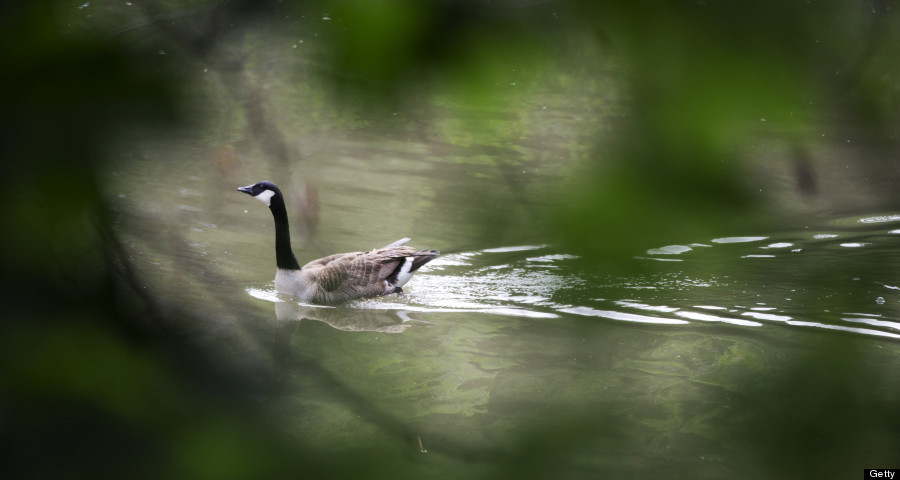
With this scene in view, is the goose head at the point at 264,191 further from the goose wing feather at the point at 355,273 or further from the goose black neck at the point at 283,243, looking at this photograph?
the goose wing feather at the point at 355,273

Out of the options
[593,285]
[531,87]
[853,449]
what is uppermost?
[531,87]

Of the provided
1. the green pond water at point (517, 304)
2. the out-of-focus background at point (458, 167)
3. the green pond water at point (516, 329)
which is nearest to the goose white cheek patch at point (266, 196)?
the green pond water at point (516, 329)

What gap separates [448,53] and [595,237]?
145mm

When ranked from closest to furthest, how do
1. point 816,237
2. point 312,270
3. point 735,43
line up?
point 735,43 → point 312,270 → point 816,237

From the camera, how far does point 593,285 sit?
575 millimetres

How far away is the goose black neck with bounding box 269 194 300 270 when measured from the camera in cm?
816

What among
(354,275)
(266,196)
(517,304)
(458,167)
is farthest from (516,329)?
(458,167)

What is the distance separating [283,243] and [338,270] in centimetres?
58

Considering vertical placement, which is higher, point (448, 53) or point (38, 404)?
point (448, 53)

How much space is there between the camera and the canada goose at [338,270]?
8.06 m

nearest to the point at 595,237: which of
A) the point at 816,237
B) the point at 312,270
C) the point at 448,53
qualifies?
the point at 448,53

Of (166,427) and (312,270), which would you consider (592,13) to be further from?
(312,270)

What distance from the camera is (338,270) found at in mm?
8062

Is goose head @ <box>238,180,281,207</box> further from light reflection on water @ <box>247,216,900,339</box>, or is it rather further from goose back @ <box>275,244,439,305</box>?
light reflection on water @ <box>247,216,900,339</box>
